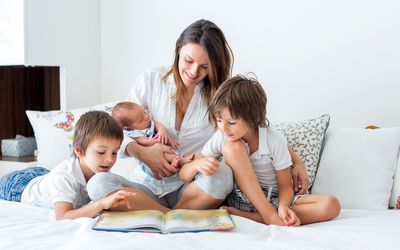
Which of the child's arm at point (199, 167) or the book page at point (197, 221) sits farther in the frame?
the child's arm at point (199, 167)

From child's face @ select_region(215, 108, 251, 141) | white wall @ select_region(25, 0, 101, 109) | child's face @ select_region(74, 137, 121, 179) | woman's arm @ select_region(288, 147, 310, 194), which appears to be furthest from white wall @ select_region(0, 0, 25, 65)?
woman's arm @ select_region(288, 147, 310, 194)

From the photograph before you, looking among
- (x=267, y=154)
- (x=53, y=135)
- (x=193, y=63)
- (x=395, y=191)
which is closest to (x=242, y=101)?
(x=267, y=154)

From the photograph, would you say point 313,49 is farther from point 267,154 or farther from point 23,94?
point 23,94

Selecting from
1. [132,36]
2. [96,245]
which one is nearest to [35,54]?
[132,36]

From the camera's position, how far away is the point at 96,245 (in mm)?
1282

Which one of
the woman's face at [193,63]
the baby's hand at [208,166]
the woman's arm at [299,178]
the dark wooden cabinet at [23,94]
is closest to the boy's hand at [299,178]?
the woman's arm at [299,178]

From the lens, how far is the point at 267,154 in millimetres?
1759

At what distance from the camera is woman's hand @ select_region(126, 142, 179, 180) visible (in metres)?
1.83

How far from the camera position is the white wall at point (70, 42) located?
2748 mm

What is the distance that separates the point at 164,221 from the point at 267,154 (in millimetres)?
409

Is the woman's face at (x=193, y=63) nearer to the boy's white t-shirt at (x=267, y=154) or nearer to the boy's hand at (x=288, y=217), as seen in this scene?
the boy's white t-shirt at (x=267, y=154)

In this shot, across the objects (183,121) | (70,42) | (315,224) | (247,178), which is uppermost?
(70,42)

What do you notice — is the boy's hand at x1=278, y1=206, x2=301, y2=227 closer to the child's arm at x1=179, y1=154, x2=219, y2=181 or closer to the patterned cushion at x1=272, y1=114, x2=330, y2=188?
the child's arm at x1=179, y1=154, x2=219, y2=181

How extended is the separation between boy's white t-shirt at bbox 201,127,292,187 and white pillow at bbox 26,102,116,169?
2.79ft
